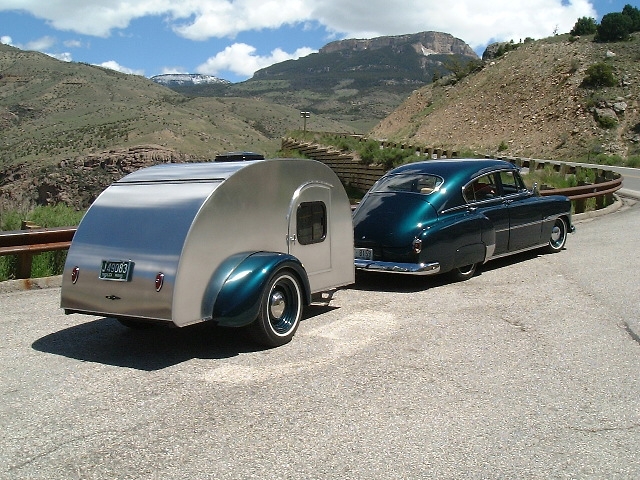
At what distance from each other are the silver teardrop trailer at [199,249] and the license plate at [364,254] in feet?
7.48

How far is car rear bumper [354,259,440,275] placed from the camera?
9539 millimetres

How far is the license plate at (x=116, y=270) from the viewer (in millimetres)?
6484

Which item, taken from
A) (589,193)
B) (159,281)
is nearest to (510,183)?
(159,281)

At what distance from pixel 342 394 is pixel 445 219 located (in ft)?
15.7

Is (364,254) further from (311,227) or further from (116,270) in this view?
(116,270)

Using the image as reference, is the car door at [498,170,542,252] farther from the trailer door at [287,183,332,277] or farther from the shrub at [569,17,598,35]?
the shrub at [569,17,598,35]

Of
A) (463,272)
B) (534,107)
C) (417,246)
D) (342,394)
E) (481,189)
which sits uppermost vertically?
(534,107)

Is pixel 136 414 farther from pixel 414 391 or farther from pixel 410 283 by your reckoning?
pixel 410 283

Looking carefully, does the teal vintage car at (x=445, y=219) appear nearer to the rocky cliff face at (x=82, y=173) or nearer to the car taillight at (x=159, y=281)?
the car taillight at (x=159, y=281)

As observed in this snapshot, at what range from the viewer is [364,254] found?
1005cm

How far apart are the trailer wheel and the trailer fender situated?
0.10 metres

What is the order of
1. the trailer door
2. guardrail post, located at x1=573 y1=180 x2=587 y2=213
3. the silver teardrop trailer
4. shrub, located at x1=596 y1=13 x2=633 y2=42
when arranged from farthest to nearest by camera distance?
shrub, located at x1=596 y1=13 x2=633 y2=42 → guardrail post, located at x1=573 y1=180 x2=587 y2=213 → the trailer door → the silver teardrop trailer

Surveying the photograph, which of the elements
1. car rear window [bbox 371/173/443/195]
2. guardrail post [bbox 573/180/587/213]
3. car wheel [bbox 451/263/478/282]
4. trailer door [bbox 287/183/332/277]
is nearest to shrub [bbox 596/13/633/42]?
guardrail post [bbox 573/180/587/213]

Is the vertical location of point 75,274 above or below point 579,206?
below
